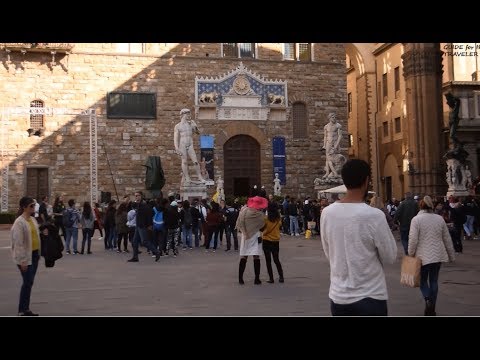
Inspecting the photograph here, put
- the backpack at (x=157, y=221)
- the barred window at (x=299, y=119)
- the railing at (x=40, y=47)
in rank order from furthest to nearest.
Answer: the barred window at (x=299, y=119) < the railing at (x=40, y=47) < the backpack at (x=157, y=221)

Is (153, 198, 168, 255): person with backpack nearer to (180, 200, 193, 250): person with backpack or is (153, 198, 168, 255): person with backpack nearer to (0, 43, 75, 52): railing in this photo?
(180, 200, 193, 250): person with backpack

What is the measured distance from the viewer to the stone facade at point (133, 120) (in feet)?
94.3

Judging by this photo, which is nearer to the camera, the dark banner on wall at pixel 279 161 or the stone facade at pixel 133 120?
the stone facade at pixel 133 120

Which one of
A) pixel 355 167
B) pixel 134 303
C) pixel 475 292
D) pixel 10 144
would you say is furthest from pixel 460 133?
pixel 355 167

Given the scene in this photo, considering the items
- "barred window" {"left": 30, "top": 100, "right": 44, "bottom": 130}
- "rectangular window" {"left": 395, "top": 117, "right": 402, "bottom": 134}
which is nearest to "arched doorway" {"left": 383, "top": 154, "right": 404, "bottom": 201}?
"rectangular window" {"left": 395, "top": 117, "right": 402, "bottom": 134}

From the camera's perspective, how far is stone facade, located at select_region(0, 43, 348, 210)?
28.7 m

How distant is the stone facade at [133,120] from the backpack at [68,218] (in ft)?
41.2

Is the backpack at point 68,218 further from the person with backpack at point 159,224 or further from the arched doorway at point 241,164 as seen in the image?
the arched doorway at point 241,164

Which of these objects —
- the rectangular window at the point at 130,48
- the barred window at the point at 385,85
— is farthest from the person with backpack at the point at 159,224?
the barred window at the point at 385,85

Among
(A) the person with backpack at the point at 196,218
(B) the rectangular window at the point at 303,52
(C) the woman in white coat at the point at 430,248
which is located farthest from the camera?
(B) the rectangular window at the point at 303,52

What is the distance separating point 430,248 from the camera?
25.1 ft

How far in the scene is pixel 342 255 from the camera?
400cm

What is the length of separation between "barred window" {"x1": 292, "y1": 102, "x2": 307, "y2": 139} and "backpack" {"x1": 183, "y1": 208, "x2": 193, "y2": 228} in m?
15.4
